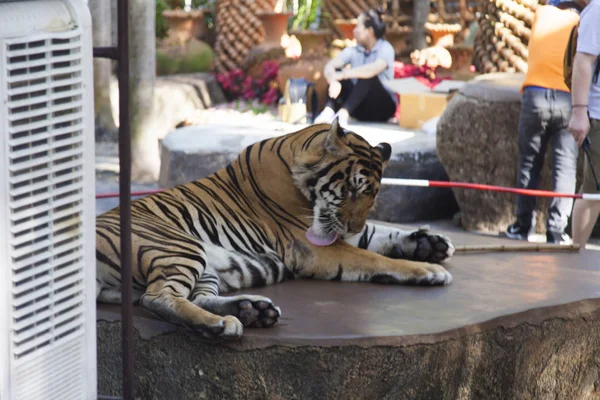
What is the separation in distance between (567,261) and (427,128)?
408 cm

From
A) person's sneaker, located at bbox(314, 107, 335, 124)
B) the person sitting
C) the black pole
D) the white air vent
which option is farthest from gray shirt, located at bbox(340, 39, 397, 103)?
the white air vent

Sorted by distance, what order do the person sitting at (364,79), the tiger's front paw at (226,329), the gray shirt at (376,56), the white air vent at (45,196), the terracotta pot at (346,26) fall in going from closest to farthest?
the white air vent at (45,196) → the tiger's front paw at (226,329) → the person sitting at (364,79) → the gray shirt at (376,56) → the terracotta pot at (346,26)

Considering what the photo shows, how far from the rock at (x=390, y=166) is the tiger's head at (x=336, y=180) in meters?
3.41

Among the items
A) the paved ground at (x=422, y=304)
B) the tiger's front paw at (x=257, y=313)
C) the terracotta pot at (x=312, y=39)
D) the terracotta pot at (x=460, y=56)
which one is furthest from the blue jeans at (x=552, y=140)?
the terracotta pot at (x=312, y=39)

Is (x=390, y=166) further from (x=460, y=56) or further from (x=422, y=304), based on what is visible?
(x=460, y=56)

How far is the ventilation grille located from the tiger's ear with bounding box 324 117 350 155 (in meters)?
1.38

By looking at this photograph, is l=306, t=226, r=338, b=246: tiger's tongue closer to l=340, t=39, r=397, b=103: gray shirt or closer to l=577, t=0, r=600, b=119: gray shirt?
l=577, t=0, r=600, b=119: gray shirt

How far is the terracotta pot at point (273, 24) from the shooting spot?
13742mm

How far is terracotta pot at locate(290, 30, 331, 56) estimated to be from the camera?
15.0 meters

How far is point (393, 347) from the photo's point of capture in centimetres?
314


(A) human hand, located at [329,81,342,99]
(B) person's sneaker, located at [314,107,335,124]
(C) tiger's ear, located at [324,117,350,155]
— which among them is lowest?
(B) person's sneaker, located at [314,107,335,124]

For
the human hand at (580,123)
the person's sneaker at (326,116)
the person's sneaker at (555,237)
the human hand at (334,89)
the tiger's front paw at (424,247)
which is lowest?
the person's sneaker at (555,237)

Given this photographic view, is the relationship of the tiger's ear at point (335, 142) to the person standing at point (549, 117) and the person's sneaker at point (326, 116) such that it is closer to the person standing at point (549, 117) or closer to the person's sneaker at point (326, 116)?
the person standing at point (549, 117)

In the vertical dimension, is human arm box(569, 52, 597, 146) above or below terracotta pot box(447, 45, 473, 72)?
above
